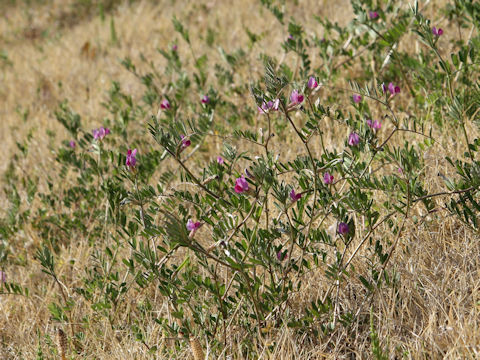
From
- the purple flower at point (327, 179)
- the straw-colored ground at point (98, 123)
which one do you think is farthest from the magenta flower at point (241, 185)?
the straw-colored ground at point (98, 123)

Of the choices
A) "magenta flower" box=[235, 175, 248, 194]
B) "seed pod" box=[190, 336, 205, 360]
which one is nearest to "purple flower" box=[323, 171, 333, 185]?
"magenta flower" box=[235, 175, 248, 194]

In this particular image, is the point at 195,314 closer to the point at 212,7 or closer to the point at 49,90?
the point at 49,90

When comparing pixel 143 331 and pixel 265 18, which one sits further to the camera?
pixel 265 18

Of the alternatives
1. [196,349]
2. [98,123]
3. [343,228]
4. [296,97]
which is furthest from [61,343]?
[98,123]

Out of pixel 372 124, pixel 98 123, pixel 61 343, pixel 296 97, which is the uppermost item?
pixel 296 97

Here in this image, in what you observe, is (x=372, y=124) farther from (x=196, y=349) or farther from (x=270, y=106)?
(x=196, y=349)

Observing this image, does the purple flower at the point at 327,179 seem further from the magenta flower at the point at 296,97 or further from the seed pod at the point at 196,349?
the seed pod at the point at 196,349

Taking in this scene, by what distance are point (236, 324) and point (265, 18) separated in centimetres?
403

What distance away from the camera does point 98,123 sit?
4367 mm

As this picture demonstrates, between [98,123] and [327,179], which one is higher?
[327,179]

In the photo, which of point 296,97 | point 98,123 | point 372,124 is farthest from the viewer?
point 98,123

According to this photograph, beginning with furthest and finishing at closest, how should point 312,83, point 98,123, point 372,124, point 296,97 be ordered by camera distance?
1. point 98,123
2. point 312,83
3. point 372,124
4. point 296,97

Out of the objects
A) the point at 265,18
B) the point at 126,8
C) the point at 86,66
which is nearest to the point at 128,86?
the point at 86,66

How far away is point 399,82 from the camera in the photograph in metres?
3.44
